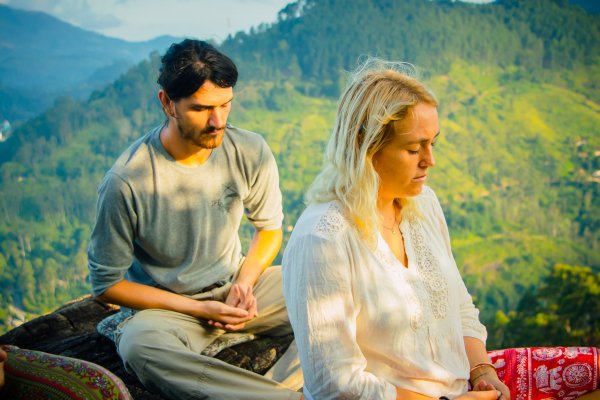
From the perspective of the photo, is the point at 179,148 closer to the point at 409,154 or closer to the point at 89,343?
the point at 89,343

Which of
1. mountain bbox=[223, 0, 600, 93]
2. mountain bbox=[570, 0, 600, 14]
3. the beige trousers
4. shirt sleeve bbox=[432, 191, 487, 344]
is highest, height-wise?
mountain bbox=[570, 0, 600, 14]

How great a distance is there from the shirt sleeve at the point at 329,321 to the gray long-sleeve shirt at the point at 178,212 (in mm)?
1085

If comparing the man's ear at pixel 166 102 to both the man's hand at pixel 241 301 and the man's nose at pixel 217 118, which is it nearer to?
the man's nose at pixel 217 118

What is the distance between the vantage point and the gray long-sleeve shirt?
266 centimetres

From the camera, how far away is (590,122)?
2153 inches

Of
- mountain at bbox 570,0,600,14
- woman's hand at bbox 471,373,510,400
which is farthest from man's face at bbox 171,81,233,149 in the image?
mountain at bbox 570,0,600,14

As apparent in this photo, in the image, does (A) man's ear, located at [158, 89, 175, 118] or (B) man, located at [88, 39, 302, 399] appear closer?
(B) man, located at [88, 39, 302, 399]

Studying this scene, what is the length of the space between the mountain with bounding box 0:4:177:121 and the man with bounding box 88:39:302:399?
3560 cm

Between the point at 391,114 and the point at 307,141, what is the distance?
49685 millimetres

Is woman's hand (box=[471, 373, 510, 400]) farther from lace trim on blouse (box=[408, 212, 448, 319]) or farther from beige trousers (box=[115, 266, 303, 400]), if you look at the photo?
beige trousers (box=[115, 266, 303, 400])

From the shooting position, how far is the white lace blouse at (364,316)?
Answer: 6.01 feet

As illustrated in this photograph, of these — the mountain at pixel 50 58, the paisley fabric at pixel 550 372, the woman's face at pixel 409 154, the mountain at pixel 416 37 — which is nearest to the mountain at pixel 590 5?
the mountain at pixel 416 37

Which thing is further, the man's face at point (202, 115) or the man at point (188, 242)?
the man's face at point (202, 115)

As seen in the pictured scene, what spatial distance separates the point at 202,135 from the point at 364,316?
4.04 ft
